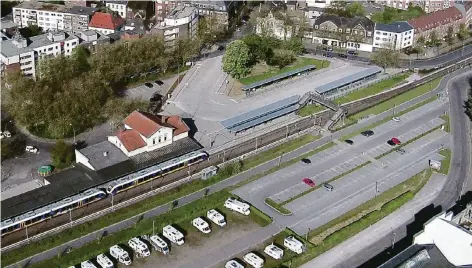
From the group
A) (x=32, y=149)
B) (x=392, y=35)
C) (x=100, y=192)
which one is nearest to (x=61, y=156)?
(x=32, y=149)

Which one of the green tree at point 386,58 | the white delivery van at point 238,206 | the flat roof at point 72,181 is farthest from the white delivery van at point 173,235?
the green tree at point 386,58

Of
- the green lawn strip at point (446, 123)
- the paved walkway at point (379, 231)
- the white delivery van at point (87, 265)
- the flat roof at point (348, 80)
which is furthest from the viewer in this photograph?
the flat roof at point (348, 80)

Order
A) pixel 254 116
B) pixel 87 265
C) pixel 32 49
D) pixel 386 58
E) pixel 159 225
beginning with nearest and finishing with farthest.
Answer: pixel 87 265, pixel 159 225, pixel 254 116, pixel 32 49, pixel 386 58

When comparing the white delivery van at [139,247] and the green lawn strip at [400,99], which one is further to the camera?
the green lawn strip at [400,99]

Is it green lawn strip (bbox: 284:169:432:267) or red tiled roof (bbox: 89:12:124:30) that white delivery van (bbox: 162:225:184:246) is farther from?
red tiled roof (bbox: 89:12:124:30)

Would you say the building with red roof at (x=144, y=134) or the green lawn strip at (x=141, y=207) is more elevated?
the building with red roof at (x=144, y=134)

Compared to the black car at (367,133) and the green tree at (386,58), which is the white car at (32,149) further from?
the green tree at (386,58)

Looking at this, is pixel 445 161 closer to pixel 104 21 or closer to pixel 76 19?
pixel 104 21
